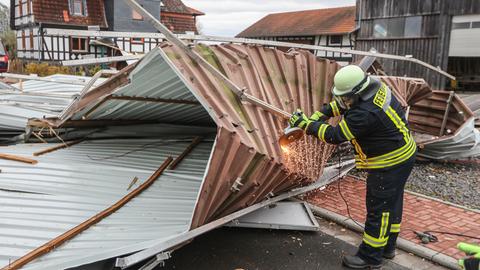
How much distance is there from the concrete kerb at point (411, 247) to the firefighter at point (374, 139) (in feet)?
1.41

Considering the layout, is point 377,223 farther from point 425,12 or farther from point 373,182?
point 425,12

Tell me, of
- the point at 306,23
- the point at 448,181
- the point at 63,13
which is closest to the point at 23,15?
the point at 63,13

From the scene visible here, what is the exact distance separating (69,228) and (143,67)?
5.12 feet

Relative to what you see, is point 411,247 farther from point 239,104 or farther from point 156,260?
point 156,260

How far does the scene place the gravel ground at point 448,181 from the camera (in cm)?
630

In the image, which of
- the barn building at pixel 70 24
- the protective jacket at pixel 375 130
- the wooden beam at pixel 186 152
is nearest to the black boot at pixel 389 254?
the protective jacket at pixel 375 130

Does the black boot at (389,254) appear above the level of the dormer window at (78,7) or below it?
below

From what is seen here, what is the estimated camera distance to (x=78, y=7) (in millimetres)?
27391

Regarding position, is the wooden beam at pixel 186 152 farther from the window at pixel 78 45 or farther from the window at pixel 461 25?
the window at pixel 78 45

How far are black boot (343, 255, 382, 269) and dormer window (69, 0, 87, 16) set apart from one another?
2705 centimetres

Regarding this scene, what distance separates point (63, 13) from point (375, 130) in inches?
1048

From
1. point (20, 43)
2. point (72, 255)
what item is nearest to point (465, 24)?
point (72, 255)

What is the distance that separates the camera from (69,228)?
3742 millimetres

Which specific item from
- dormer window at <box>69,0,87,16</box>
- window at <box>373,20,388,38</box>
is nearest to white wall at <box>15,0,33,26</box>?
dormer window at <box>69,0,87,16</box>
